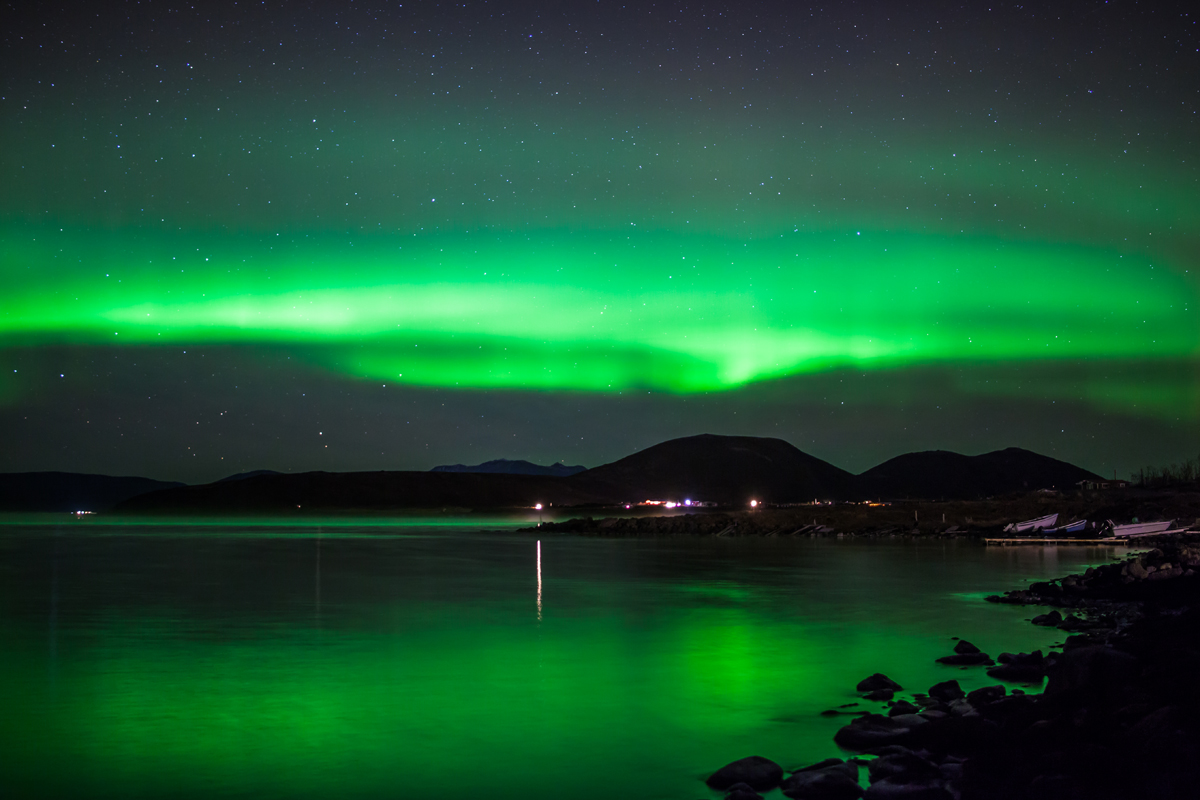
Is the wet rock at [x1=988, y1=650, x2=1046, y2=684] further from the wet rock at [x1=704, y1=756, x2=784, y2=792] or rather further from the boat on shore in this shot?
the boat on shore

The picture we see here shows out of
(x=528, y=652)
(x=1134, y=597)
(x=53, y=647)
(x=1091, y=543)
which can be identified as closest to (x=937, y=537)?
(x=1091, y=543)

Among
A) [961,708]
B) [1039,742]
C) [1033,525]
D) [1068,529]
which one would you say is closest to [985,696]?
[961,708]

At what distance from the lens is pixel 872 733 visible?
13234 millimetres

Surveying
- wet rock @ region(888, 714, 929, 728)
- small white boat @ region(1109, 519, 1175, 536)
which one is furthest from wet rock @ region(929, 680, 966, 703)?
small white boat @ region(1109, 519, 1175, 536)

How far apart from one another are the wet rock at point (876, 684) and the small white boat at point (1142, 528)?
51779mm

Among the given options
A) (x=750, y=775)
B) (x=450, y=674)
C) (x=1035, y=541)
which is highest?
(x=750, y=775)

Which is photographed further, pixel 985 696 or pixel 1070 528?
pixel 1070 528

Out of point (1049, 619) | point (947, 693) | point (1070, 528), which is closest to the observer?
point (947, 693)

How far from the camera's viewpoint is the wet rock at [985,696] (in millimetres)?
14328

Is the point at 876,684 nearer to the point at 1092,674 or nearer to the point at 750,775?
the point at 1092,674

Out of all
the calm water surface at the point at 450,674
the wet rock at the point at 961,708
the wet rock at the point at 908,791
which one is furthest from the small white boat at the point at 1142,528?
the wet rock at the point at 908,791

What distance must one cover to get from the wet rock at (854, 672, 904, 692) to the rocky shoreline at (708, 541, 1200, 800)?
46 cm

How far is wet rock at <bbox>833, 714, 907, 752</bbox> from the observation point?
12.9 m

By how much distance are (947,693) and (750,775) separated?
4.81 m
